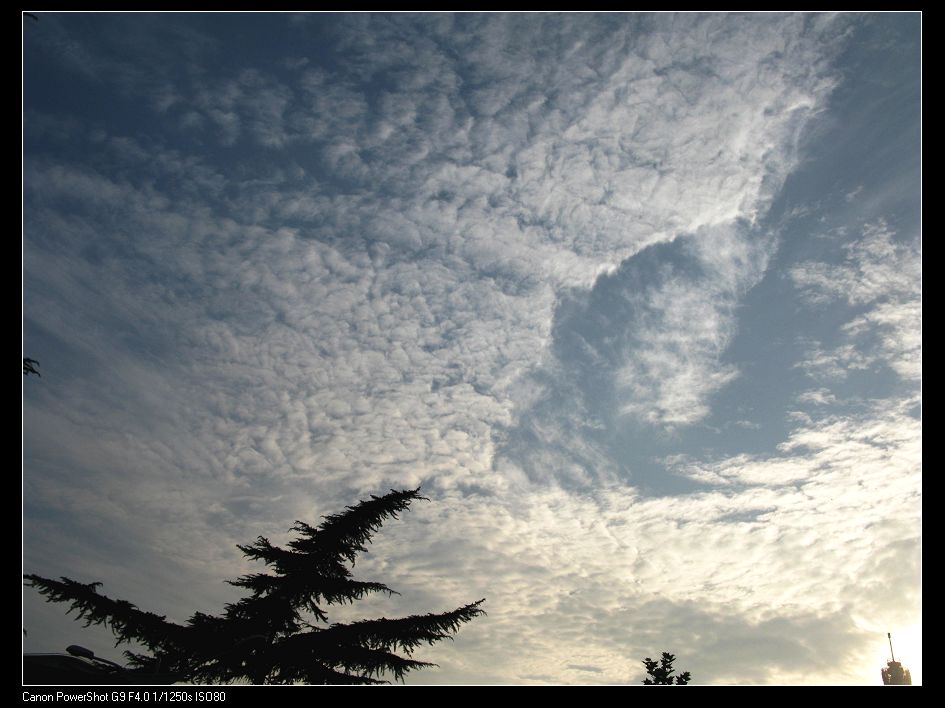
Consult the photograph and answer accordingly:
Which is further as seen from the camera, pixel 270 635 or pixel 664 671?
pixel 664 671

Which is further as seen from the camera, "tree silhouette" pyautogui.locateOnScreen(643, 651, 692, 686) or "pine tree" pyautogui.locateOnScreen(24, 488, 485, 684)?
"tree silhouette" pyautogui.locateOnScreen(643, 651, 692, 686)

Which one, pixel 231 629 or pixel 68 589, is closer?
pixel 68 589

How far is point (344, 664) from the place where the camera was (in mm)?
15828

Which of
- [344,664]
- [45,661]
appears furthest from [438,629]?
[45,661]

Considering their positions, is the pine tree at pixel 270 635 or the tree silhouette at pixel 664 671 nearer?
the pine tree at pixel 270 635
